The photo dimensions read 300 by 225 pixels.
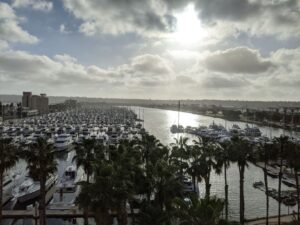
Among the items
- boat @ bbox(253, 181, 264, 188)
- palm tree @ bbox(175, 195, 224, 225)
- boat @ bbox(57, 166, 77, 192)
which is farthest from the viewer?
boat @ bbox(253, 181, 264, 188)

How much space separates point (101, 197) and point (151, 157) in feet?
59.3

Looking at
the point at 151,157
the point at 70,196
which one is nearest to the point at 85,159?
the point at 151,157

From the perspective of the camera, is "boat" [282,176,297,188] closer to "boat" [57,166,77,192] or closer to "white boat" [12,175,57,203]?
"boat" [57,166,77,192]

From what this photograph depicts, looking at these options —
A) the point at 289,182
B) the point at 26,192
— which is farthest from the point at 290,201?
the point at 26,192

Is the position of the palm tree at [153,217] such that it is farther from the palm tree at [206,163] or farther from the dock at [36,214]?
the dock at [36,214]

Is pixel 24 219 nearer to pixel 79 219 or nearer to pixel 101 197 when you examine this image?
pixel 79 219

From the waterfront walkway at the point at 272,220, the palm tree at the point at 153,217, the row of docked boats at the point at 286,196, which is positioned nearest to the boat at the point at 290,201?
the row of docked boats at the point at 286,196

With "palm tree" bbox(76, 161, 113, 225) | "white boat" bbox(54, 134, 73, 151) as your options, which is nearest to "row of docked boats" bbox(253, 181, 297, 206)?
"palm tree" bbox(76, 161, 113, 225)

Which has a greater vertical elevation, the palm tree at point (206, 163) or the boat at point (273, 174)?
the palm tree at point (206, 163)

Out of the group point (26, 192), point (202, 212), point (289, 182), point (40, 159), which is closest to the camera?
point (202, 212)

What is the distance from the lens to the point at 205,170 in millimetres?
35062

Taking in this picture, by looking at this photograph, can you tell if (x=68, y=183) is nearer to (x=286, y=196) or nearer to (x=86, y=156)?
(x=86, y=156)

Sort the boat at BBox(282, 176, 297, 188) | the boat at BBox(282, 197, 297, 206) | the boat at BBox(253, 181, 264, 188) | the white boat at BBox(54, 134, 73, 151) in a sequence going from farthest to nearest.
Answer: the white boat at BBox(54, 134, 73, 151) → the boat at BBox(282, 176, 297, 188) → the boat at BBox(253, 181, 264, 188) → the boat at BBox(282, 197, 297, 206)

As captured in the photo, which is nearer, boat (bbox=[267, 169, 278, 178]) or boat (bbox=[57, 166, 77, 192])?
boat (bbox=[57, 166, 77, 192])
